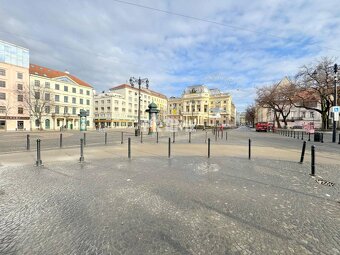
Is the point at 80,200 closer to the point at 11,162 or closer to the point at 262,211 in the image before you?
the point at 262,211

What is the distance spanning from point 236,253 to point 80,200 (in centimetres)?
315

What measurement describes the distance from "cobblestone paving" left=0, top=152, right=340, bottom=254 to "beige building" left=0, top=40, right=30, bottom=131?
159 feet

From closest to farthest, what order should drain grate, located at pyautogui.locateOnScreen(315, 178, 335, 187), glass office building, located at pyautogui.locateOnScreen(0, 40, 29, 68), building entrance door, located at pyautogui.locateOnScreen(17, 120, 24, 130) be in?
1. drain grate, located at pyautogui.locateOnScreen(315, 178, 335, 187)
2. glass office building, located at pyautogui.locateOnScreen(0, 40, 29, 68)
3. building entrance door, located at pyautogui.locateOnScreen(17, 120, 24, 130)

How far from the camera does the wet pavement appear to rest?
97.3 inches

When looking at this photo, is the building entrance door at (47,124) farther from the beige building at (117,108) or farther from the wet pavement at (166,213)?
the wet pavement at (166,213)

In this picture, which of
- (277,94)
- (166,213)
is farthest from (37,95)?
(277,94)

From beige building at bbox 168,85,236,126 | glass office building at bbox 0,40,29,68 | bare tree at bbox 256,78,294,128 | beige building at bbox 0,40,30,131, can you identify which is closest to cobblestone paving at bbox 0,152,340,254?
bare tree at bbox 256,78,294,128

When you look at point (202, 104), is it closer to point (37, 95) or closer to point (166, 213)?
point (37, 95)

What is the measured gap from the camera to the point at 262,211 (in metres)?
3.40

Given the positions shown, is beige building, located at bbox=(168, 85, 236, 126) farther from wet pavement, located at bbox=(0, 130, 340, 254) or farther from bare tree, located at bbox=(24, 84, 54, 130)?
wet pavement, located at bbox=(0, 130, 340, 254)

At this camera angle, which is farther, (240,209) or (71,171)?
(71,171)

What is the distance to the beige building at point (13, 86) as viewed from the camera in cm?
4091

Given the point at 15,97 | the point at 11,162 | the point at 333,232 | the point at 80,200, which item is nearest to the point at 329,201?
the point at 333,232

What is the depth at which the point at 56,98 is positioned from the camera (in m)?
52.0
